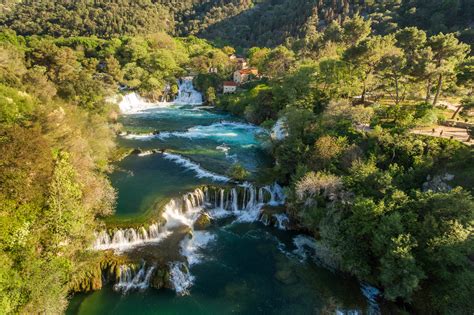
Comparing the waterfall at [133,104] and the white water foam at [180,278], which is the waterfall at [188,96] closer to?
the waterfall at [133,104]

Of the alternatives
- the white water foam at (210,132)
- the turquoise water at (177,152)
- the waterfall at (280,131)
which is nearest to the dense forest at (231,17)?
the white water foam at (210,132)

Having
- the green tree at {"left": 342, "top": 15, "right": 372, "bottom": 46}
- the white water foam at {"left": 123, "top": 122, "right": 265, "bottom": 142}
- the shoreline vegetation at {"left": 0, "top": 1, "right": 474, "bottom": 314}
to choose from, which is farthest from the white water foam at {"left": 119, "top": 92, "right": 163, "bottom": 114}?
the green tree at {"left": 342, "top": 15, "right": 372, "bottom": 46}

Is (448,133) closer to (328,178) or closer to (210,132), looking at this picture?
(328,178)

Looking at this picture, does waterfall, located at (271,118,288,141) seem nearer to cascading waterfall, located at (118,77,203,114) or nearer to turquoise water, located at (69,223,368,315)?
turquoise water, located at (69,223,368,315)

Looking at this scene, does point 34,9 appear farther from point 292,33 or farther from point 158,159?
point 158,159

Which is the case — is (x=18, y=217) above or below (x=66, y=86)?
below

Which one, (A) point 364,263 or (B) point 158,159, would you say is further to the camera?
(B) point 158,159

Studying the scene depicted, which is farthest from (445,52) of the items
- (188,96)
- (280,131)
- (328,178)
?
(188,96)

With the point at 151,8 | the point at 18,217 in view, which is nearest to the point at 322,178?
the point at 18,217
